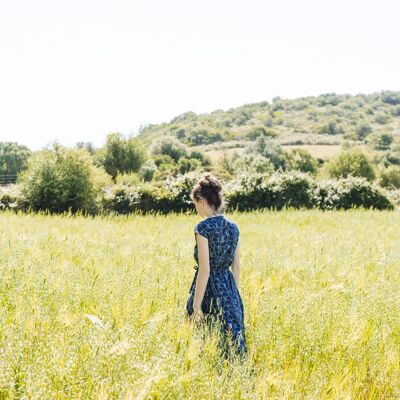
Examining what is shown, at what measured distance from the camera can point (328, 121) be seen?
118 m

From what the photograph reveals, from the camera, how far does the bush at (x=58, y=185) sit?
1772 cm

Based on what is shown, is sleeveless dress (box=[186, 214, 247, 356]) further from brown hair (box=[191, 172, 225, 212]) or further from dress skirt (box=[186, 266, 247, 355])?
brown hair (box=[191, 172, 225, 212])

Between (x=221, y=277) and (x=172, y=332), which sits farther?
(x=221, y=277)

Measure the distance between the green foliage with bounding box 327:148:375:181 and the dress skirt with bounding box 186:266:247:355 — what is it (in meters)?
48.4

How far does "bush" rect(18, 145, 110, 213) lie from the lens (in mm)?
17719

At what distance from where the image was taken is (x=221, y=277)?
13.5 feet

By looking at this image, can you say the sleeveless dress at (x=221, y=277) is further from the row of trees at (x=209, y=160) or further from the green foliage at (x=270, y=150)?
the green foliage at (x=270, y=150)

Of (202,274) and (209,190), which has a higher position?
(209,190)

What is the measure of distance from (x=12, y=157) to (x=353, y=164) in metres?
68.1

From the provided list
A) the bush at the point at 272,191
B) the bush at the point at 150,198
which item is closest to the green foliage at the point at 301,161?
the bush at the point at 272,191

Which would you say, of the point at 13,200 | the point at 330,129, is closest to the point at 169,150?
the point at 330,129

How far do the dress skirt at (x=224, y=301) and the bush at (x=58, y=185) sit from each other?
1425 cm

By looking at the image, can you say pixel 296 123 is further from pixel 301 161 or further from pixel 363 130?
pixel 301 161

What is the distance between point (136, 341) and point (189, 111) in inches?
5297
